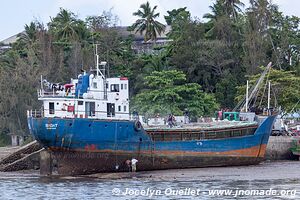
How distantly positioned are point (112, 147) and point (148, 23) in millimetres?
49459

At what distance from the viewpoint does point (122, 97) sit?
5731cm

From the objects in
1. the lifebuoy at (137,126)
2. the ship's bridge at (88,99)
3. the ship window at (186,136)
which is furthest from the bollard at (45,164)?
the ship window at (186,136)

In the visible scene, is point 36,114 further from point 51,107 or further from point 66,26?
point 66,26

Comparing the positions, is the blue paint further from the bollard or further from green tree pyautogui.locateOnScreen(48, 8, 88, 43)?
green tree pyautogui.locateOnScreen(48, 8, 88, 43)

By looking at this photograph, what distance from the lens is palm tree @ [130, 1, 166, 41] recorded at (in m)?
103

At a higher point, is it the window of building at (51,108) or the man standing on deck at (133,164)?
the window of building at (51,108)

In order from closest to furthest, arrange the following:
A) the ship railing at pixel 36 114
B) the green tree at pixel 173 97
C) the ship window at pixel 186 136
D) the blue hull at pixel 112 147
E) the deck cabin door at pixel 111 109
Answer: the blue hull at pixel 112 147
the ship railing at pixel 36 114
the deck cabin door at pixel 111 109
the ship window at pixel 186 136
the green tree at pixel 173 97

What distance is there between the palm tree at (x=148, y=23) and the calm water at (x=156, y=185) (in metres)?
48.2

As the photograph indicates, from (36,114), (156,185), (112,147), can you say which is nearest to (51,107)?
(36,114)

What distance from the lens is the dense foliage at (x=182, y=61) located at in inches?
3196

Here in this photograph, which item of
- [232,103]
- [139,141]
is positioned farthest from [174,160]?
[232,103]

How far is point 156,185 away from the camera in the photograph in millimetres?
48156

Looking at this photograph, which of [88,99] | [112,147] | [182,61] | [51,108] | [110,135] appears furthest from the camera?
[182,61]

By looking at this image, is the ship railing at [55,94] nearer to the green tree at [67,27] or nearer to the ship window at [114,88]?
the ship window at [114,88]
